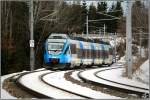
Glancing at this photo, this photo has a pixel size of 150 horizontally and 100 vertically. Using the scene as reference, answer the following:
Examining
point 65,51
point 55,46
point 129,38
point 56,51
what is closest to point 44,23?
point 55,46

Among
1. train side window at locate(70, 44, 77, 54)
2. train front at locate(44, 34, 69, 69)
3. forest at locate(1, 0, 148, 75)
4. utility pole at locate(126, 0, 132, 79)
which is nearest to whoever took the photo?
utility pole at locate(126, 0, 132, 79)

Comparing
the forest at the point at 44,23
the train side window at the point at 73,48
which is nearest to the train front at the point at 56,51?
the train side window at the point at 73,48

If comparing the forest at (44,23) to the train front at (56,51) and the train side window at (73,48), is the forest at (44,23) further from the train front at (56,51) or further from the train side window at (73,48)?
the train front at (56,51)

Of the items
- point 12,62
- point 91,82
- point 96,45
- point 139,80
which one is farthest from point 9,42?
point 96,45

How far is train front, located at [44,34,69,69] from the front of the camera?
96.9 ft

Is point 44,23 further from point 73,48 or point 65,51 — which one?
point 65,51

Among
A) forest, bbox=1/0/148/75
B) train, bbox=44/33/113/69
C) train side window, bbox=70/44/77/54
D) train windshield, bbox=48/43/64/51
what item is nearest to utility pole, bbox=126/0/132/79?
forest, bbox=1/0/148/75

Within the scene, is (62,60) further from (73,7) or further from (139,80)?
(139,80)

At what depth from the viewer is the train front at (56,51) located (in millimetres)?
29547

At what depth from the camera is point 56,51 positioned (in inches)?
1178

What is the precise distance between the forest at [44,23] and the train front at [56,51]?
127 centimetres

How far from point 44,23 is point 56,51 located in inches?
157

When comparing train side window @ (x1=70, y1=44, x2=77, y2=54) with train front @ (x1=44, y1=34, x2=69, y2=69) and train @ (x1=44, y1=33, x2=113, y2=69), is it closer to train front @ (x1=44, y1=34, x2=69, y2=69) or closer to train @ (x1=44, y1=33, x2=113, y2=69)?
train @ (x1=44, y1=33, x2=113, y2=69)

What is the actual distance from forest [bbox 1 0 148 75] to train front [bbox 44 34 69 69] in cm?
127
